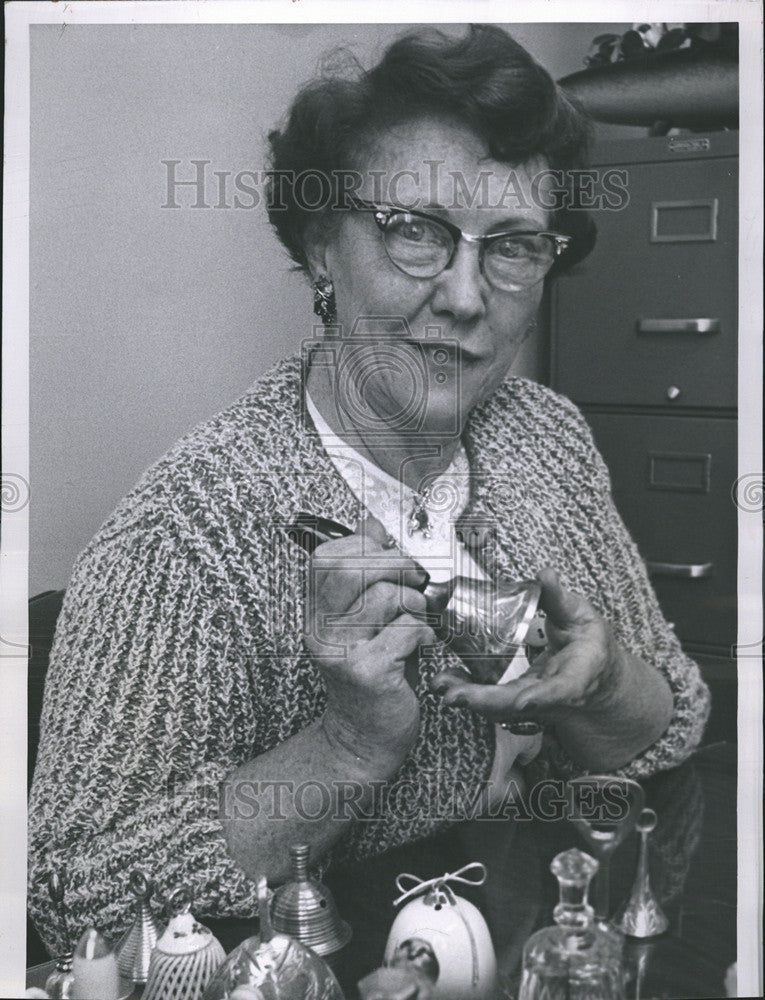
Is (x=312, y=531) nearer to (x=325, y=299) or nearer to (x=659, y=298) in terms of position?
(x=325, y=299)

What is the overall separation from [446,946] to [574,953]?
0.38 ft

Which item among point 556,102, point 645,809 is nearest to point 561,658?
point 645,809

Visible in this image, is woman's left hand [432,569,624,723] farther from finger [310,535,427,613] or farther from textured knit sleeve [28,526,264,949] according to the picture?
textured knit sleeve [28,526,264,949]

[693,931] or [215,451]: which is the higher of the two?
[215,451]

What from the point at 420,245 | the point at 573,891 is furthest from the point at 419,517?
the point at 573,891

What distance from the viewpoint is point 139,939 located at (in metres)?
1.13

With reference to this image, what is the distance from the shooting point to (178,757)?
1.15 m

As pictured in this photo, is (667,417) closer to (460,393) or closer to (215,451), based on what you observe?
(460,393)

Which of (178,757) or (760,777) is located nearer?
(178,757)

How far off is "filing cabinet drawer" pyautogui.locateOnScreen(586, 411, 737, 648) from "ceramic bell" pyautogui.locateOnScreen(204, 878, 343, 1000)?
0.53 m

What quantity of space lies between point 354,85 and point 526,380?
35cm

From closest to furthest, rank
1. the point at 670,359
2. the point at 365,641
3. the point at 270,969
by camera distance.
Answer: the point at 270,969
the point at 365,641
the point at 670,359

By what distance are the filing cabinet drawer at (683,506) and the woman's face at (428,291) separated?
0.56 feet

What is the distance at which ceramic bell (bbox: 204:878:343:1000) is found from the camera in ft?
3.47
